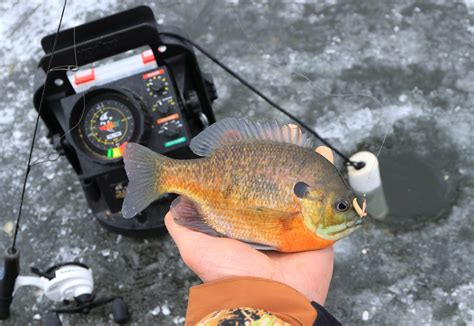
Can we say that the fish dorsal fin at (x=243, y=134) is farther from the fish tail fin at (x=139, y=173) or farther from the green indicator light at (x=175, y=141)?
the green indicator light at (x=175, y=141)

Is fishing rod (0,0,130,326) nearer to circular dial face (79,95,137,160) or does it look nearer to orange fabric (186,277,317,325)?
circular dial face (79,95,137,160)

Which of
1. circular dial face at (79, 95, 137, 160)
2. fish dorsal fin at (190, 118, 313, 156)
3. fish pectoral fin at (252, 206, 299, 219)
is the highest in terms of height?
fish dorsal fin at (190, 118, 313, 156)

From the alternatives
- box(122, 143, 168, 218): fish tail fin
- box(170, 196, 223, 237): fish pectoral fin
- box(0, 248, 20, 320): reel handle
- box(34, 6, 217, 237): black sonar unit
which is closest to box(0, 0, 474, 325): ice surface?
box(0, 248, 20, 320): reel handle

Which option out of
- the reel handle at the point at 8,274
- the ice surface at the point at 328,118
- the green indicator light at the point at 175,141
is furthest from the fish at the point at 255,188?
the ice surface at the point at 328,118

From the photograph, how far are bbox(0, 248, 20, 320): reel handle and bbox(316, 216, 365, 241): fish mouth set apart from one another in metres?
1.33

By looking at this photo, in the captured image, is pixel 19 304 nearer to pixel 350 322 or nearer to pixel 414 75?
pixel 350 322

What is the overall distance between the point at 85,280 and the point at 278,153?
1.24 metres

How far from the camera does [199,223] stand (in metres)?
1.86

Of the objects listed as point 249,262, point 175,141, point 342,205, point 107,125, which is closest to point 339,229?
point 342,205

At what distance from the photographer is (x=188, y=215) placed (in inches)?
74.3

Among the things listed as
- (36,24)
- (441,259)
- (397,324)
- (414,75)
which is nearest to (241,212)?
(397,324)

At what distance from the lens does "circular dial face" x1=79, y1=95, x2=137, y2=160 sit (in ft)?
7.35

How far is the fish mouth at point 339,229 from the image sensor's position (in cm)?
165

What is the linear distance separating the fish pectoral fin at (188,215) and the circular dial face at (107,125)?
1.64 feet
